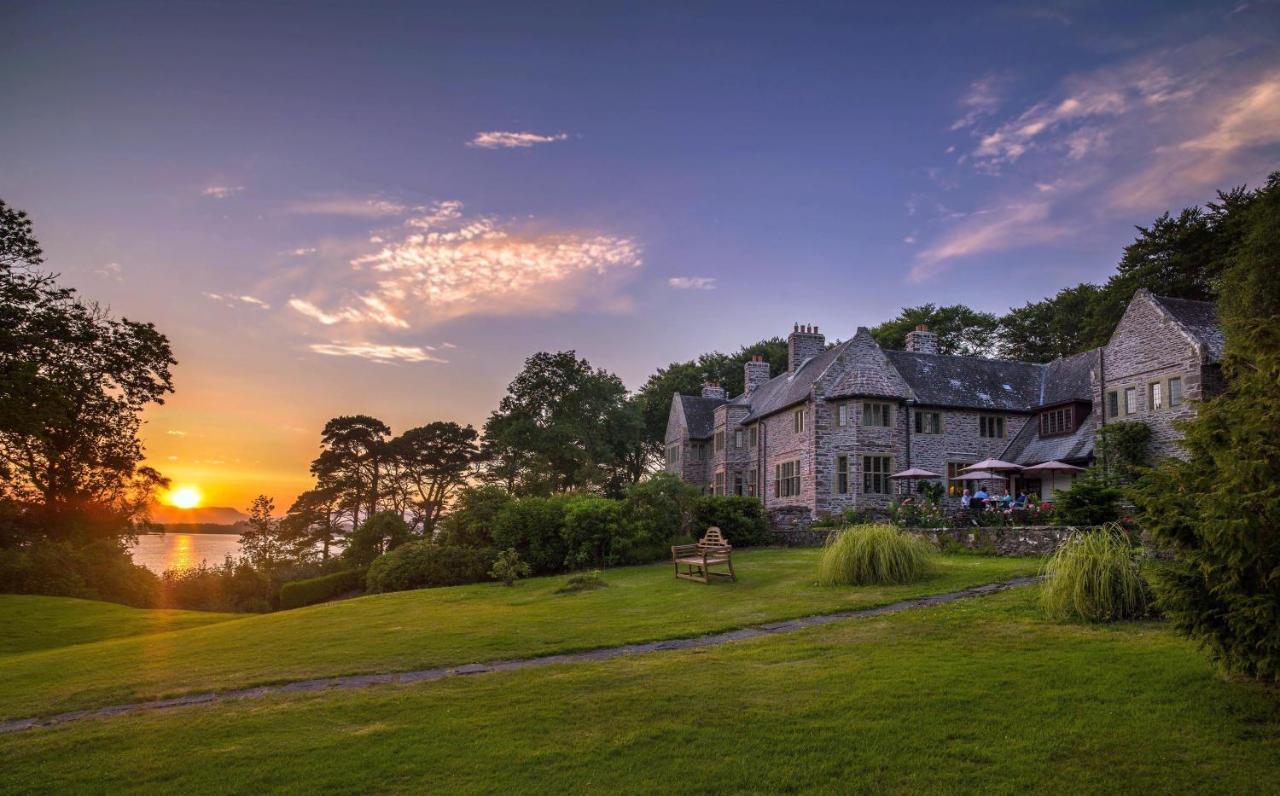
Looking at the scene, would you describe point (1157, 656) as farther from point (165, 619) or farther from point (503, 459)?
point (503, 459)

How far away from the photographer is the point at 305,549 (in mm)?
47812

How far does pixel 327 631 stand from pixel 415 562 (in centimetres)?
1098

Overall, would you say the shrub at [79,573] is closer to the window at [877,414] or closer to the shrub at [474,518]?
the shrub at [474,518]

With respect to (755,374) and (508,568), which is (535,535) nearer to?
(508,568)

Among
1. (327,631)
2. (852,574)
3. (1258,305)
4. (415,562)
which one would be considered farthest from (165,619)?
(1258,305)

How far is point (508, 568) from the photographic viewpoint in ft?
76.4

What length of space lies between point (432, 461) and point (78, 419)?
26.4 metres

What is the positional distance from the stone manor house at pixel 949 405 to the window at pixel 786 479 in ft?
0.34

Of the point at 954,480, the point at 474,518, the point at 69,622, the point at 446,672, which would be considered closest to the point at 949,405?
the point at 954,480

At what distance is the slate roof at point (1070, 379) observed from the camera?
34.8 metres

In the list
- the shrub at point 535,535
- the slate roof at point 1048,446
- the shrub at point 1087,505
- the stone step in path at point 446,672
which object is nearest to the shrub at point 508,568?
the shrub at point 535,535

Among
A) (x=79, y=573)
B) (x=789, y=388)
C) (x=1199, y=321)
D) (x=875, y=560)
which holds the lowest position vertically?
(x=79, y=573)

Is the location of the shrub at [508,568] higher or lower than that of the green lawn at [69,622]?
higher

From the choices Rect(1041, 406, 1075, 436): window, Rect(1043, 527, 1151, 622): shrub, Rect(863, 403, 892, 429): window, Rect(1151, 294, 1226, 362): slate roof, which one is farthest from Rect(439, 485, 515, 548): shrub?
Rect(1151, 294, 1226, 362): slate roof
